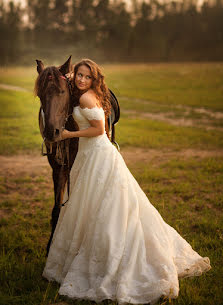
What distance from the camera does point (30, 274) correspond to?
3344 mm

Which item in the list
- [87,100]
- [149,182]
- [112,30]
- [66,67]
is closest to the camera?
[87,100]

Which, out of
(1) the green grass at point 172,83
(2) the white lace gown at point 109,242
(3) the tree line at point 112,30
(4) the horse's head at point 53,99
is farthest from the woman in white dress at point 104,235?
(3) the tree line at point 112,30

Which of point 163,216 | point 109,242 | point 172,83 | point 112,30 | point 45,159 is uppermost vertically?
point 112,30

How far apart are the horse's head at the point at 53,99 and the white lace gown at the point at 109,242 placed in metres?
0.16

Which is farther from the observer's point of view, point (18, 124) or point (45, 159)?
point (18, 124)

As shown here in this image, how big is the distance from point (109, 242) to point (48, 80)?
5.09 ft

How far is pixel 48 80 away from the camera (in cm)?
310

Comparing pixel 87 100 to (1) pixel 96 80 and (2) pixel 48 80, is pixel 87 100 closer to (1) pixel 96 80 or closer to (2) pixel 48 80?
(1) pixel 96 80

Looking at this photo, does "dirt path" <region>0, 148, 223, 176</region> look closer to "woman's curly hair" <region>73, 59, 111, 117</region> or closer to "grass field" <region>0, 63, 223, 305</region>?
"grass field" <region>0, 63, 223, 305</region>

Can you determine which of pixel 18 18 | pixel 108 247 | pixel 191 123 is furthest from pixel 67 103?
pixel 18 18

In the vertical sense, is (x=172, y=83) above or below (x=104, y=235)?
below

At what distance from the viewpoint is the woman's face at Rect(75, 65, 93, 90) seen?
307cm

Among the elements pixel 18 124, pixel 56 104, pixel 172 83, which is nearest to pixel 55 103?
pixel 56 104

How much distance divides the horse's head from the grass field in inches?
55.7
